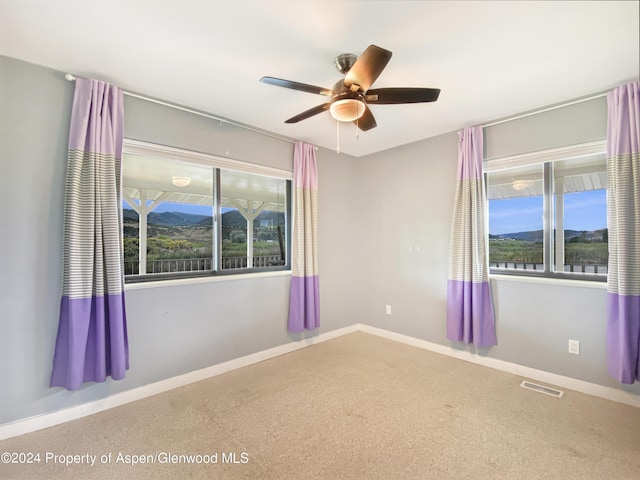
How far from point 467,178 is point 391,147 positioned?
3.55 ft

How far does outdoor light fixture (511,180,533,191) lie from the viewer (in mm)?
2803

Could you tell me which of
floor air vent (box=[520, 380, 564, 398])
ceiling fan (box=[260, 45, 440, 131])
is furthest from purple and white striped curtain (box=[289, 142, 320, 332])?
floor air vent (box=[520, 380, 564, 398])

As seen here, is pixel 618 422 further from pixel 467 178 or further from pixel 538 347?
pixel 467 178

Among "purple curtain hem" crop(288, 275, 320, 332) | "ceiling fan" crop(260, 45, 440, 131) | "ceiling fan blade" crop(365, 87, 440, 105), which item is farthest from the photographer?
"purple curtain hem" crop(288, 275, 320, 332)

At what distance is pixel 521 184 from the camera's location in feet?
9.34

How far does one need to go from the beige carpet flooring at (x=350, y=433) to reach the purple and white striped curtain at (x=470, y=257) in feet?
1.48

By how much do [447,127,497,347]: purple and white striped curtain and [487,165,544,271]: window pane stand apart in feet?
0.65

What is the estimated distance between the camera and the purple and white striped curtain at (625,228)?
2.05 metres

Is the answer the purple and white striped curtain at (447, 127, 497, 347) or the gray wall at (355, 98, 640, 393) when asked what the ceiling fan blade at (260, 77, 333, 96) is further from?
the gray wall at (355, 98, 640, 393)

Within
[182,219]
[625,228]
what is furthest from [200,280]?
[625,228]

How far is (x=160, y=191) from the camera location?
268 cm

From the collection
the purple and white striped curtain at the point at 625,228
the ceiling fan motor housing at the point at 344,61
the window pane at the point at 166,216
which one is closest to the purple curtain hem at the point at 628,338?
the purple and white striped curtain at the point at 625,228

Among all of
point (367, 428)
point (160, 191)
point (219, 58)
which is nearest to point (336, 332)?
point (367, 428)

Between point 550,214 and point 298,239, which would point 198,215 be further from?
point 550,214
